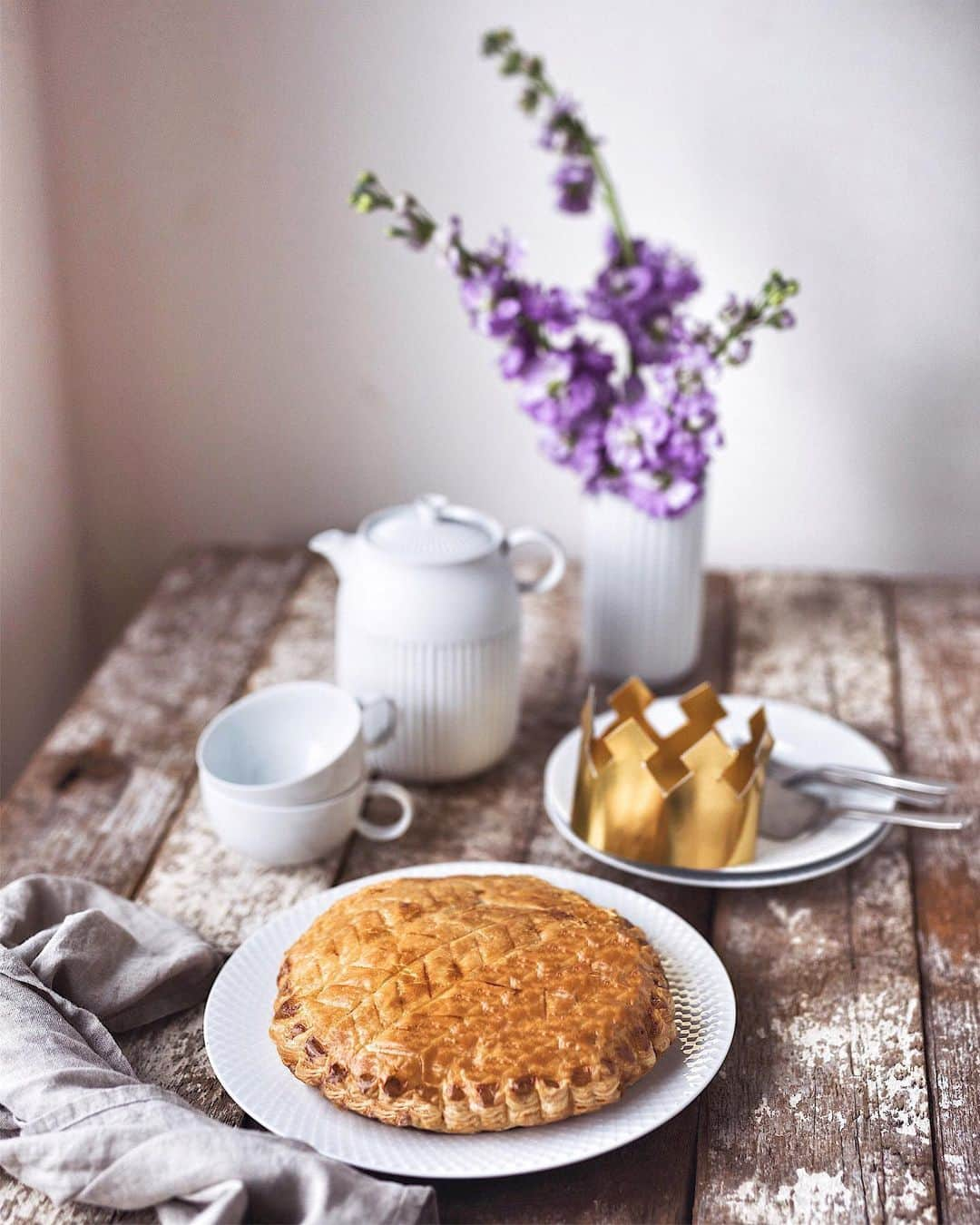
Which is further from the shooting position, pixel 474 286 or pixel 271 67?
pixel 271 67

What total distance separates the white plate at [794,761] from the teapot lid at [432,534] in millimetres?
210

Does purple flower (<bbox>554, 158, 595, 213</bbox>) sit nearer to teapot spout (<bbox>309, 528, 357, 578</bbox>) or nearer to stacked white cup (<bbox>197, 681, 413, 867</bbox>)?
teapot spout (<bbox>309, 528, 357, 578</bbox>)

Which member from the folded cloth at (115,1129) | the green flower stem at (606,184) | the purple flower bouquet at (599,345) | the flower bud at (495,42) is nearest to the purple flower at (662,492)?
the purple flower bouquet at (599,345)

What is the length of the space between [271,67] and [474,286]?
55cm

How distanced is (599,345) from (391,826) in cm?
51

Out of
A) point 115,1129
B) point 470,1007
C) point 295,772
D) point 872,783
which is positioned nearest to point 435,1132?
point 470,1007

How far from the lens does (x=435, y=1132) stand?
825 mm

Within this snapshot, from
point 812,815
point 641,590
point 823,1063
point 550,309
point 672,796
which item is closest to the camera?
point 823,1063

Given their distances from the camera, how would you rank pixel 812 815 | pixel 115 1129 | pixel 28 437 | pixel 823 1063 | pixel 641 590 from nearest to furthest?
pixel 115 1129, pixel 823 1063, pixel 812 815, pixel 641 590, pixel 28 437

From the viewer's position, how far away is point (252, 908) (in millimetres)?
1095

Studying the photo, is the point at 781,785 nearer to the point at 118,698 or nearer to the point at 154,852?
the point at 154,852

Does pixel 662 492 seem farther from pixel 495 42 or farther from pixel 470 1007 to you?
pixel 470 1007

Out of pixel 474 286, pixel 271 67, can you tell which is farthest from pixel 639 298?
pixel 271 67

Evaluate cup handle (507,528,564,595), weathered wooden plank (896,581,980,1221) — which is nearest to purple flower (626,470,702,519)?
cup handle (507,528,564,595)
